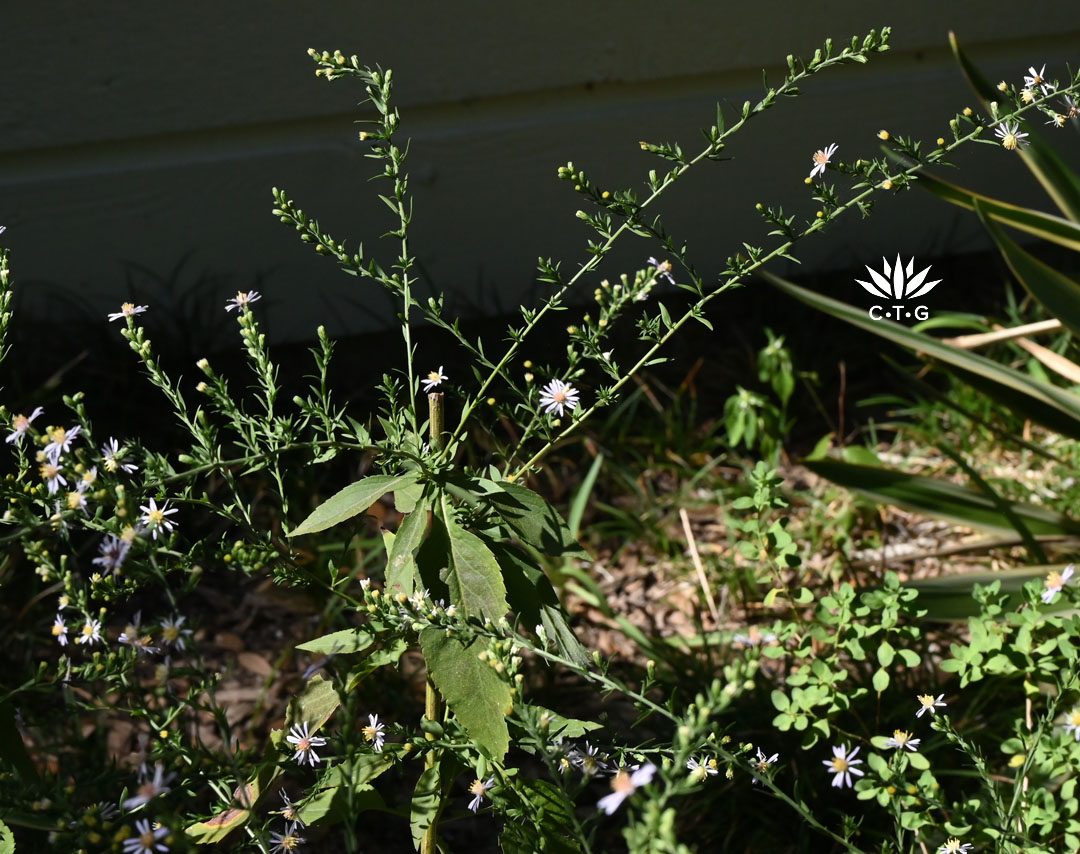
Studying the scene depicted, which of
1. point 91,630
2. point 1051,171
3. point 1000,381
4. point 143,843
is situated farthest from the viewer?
point 1051,171

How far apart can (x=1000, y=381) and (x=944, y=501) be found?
0.85 feet

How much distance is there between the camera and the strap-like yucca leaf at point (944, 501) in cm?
204

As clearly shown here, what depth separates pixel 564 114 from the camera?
10.3 feet

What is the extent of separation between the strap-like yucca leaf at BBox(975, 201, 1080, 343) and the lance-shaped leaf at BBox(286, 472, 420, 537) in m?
1.40

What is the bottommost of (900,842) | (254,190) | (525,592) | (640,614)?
(640,614)

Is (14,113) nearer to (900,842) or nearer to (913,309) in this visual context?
(913,309)

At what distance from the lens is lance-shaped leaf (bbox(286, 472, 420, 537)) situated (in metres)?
1.15

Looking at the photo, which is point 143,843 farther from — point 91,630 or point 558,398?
point 558,398

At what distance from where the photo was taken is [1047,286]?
211 cm

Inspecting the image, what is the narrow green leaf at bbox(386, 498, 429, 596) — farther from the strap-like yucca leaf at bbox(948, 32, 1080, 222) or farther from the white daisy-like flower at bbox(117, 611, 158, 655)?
the strap-like yucca leaf at bbox(948, 32, 1080, 222)

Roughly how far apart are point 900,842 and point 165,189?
258 cm

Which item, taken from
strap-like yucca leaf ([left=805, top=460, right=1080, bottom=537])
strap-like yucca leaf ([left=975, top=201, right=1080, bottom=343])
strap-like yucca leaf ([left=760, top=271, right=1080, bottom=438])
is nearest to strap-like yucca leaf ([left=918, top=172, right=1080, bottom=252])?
strap-like yucca leaf ([left=975, top=201, right=1080, bottom=343])

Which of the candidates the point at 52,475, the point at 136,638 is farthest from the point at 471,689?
the point at 52,475

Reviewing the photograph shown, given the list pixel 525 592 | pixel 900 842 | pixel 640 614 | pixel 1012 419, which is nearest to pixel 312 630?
pixel 640 614
